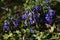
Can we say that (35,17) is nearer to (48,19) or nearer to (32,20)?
(32,20)

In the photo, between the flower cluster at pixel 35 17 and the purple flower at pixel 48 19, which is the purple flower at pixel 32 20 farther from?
the purple flower at pixel 48 19

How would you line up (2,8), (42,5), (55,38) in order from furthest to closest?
(2,8)
(42,5)
(55,38)

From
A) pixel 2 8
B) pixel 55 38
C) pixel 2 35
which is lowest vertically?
pixel 55 38

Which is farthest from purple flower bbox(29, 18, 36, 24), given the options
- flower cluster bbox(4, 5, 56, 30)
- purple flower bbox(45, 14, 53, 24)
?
purple flower bbox(45, 14, 53, 24)

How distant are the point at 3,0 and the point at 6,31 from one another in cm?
71

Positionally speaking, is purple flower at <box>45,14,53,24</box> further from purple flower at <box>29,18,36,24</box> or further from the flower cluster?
purple flower at <box>29,18,36,24</box>

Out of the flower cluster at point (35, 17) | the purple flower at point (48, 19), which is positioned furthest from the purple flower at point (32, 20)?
the purple flower at point (48, 19)

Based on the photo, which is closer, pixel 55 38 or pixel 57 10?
pixel 55 38

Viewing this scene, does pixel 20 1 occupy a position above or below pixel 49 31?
above

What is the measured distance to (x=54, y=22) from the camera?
11.8ft

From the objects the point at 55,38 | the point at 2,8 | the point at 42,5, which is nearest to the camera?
the point at 55,38

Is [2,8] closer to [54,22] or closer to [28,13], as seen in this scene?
[28,13]

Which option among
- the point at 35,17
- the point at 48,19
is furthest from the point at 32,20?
the point at 48,19

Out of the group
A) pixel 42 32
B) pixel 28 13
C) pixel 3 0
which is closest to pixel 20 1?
pixel 3 0
